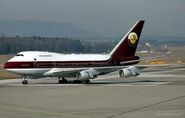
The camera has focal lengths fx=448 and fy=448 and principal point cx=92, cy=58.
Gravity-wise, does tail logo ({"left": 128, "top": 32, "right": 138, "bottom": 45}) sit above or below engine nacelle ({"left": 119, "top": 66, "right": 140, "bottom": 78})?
above

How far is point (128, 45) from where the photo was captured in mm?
56812

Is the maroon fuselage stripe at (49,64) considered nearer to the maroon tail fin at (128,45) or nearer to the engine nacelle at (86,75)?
the engine nacelle at (86,75)

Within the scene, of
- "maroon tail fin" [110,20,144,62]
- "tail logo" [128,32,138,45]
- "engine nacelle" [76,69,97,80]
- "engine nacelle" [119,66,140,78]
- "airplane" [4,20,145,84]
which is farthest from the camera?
"tail logo" [128,32,138,45]

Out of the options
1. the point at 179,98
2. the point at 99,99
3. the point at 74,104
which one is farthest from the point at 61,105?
the point at 179,98

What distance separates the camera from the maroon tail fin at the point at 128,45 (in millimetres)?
55531

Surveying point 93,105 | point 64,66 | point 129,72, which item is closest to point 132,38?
point 129,72

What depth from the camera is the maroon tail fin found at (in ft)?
182

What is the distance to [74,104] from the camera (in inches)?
1240

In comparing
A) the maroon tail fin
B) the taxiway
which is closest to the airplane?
the maroon tail fin

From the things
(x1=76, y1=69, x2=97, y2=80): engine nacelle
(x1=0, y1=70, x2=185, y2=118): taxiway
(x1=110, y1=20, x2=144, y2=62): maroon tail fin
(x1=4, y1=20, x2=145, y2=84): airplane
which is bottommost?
(x1=0, y1=70, x2=185, y2=118): taxiway

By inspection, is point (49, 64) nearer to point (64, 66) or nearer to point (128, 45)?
point (64, 66)

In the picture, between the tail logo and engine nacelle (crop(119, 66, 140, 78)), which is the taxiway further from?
the tail logo

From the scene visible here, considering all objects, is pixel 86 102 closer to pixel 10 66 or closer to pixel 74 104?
Result: pixel 74 104

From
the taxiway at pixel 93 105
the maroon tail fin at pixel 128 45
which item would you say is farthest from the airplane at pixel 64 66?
the taxiway at pixel 93 105
